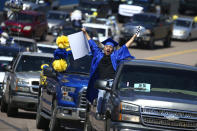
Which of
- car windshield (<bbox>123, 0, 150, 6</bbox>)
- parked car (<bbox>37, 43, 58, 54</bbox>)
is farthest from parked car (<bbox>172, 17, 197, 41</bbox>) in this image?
parked car (<bbox>37, 43, 58, 54</bbox>)

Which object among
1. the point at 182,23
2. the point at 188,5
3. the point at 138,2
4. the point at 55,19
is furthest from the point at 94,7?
the point at 188,5

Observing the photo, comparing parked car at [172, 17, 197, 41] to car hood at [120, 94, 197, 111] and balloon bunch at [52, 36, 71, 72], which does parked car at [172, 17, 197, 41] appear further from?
car hood at [120, 94, 197, 111]

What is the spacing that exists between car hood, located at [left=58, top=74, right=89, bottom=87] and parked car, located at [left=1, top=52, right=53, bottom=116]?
2.62 m

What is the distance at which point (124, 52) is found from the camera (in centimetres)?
1208

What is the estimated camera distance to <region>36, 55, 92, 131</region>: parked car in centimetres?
1302

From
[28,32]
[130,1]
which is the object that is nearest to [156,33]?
[28,32]

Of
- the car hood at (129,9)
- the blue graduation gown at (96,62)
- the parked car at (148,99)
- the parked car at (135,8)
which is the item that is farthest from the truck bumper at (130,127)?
the car hood at (129,9)

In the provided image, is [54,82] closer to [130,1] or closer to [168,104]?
[168,104]

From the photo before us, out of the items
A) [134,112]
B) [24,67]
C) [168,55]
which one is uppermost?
[134,112]

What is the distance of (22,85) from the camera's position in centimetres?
1623

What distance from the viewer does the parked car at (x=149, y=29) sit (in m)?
37.9

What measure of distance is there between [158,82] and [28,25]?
2924 cm

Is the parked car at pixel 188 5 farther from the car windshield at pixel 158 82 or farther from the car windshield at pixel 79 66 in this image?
the car windshield at pixel 158 82

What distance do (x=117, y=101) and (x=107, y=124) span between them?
44 centimetres
